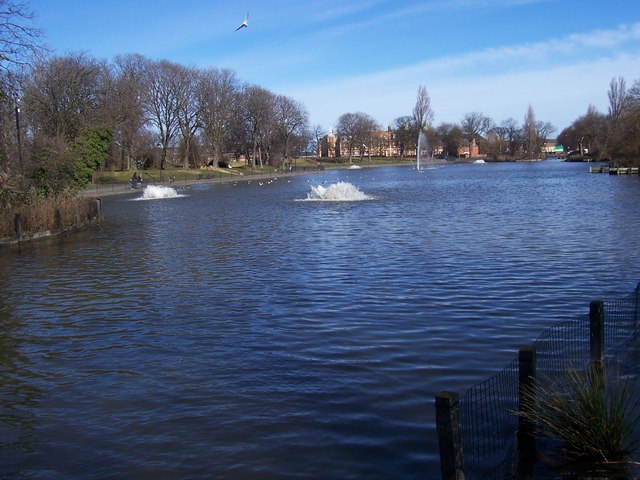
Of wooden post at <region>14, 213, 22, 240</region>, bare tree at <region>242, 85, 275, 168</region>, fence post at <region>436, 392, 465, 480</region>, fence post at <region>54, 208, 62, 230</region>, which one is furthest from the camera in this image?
bare tree at <region>242, 85, 275, 168</region>

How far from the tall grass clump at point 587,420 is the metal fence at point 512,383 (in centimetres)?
37

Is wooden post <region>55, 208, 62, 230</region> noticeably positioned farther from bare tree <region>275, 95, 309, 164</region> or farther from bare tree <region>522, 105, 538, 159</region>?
bare tree <region>522, 105, 538, 159</region>

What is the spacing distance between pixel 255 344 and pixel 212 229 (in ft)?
61.1

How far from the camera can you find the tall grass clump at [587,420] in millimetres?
5457

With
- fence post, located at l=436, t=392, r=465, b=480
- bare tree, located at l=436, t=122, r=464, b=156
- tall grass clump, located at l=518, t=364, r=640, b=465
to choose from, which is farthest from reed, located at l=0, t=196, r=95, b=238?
bare tree, located at l=436, t=122, r=464, b=156

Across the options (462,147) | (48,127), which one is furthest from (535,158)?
(48,127)

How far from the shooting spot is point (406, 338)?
1013 centimetres

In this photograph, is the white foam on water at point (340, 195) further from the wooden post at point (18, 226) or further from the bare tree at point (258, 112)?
the bare tree at point (258, 112)

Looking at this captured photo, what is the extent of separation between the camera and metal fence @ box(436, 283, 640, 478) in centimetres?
610

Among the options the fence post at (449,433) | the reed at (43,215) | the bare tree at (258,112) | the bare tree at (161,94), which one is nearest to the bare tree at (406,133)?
the bare tree at (258,112)

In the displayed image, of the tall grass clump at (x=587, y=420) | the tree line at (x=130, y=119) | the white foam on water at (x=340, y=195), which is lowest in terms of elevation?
the tall grass clump at (x=587, y=420)

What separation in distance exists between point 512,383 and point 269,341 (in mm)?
4095

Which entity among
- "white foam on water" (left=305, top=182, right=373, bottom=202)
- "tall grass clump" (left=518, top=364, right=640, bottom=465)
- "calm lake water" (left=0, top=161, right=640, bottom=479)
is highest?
"white foam on water" (left=305, top=182, right=373, bottom=202)

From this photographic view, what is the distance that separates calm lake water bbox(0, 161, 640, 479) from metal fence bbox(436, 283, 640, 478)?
43cm
